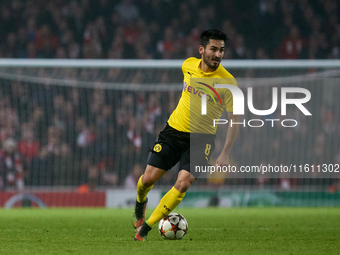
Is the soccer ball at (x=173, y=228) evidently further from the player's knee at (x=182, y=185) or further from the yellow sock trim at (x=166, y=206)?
the player's knee at (x=182, y=185)

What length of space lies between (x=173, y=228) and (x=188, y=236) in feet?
1.58

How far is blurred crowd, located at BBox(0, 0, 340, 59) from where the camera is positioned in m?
17.8

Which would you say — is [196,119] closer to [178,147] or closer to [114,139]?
[178,147]

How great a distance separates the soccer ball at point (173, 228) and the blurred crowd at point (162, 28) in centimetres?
1174

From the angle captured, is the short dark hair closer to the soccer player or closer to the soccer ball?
the soccer player

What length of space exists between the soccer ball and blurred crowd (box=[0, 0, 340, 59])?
11.7 m

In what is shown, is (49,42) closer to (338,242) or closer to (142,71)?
(142,71)

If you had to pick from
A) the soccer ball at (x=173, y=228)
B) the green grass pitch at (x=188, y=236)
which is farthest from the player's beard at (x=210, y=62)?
the green grass pitch at (x=188, y=236)

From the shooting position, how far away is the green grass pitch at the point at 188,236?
4.67 metres

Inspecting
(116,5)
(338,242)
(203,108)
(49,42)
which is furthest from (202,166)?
(116,5)

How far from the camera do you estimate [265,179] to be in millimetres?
12258

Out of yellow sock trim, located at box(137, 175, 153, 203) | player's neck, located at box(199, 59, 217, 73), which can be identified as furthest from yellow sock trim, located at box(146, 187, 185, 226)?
player's neck, located at box(199, 59, 217, 73)

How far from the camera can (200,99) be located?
5.87 metres

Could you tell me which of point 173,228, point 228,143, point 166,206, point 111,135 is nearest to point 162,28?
point 111,135
